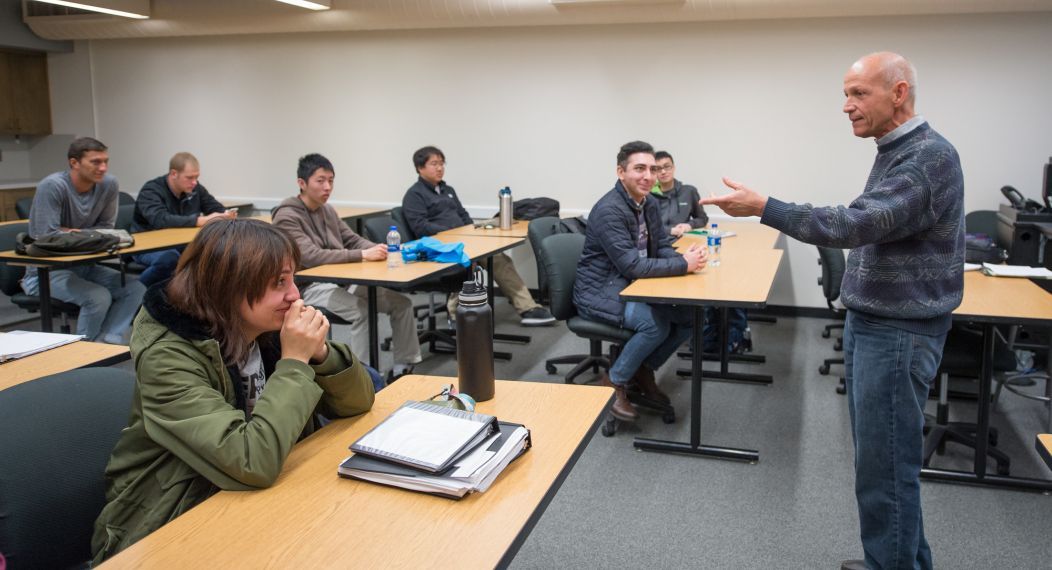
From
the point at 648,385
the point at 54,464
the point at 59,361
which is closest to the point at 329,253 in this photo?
the point at 648,385

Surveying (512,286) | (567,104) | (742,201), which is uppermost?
(567,104)

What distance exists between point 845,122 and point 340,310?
12.9 feet

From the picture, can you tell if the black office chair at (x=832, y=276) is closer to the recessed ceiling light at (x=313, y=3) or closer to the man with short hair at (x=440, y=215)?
the man with short hair at (x=440, y=215)

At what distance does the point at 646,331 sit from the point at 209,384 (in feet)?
7.95

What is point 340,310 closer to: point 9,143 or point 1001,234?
point 1001,234

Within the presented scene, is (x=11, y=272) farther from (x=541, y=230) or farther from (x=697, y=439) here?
(x=697, y=439)

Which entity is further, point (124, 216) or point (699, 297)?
point (124, 216)

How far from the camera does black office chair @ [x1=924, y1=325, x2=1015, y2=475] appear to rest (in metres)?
3.19

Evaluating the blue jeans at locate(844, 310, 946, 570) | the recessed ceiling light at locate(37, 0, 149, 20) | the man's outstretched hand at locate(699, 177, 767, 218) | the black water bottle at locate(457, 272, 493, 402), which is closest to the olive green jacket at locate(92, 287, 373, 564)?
the black water bottle at locate(457, 272, 493, 402)

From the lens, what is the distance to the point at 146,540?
122 cm

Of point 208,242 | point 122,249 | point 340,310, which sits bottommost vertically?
point 340,310

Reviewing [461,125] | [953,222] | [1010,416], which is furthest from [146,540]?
[461,125]

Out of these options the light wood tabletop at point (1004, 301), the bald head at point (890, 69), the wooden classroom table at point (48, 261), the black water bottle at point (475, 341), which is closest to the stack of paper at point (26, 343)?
the wooden classroom table at point (48, 261)

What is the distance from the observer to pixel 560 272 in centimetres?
388
